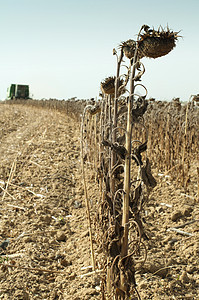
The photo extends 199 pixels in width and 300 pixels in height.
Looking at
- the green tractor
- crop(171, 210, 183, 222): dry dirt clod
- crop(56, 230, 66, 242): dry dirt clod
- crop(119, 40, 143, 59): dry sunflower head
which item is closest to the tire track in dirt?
crop(56, 230, 66, 242): dry dirt clod

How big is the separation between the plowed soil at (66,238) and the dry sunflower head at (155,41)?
65.2 inches

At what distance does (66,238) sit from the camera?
11.9ft

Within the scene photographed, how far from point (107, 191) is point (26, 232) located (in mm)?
1734

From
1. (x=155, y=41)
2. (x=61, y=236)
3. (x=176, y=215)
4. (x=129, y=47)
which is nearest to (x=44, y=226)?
(x=61, y=236)

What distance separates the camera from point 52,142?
805 cm

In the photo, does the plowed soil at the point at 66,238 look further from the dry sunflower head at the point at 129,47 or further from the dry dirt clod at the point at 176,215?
the dry sunflower head at the point at 129,47

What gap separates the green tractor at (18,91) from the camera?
104 ft

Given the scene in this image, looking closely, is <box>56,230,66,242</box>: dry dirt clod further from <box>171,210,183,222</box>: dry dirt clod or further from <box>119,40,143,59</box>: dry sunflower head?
<box>119,40,143,59</box>: dry sunflower head

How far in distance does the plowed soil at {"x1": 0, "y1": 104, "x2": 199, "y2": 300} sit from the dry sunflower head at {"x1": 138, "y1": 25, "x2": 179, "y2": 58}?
1.66 metres

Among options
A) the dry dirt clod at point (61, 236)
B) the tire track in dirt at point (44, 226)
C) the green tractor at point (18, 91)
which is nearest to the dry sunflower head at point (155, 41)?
the tire track in dirt at point (44, 226)

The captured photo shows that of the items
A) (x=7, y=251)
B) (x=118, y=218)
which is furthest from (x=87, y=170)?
(x=118, y=218)

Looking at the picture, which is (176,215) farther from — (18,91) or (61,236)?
(18,91)

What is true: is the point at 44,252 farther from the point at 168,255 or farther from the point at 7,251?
the point at 168,255

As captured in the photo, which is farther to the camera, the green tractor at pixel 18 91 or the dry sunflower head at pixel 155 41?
the green tractor at pixel 18 91
